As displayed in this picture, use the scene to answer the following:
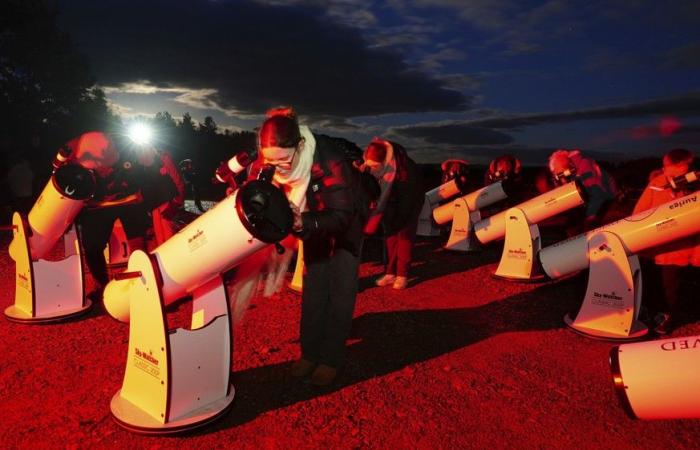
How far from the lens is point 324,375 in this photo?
408cm

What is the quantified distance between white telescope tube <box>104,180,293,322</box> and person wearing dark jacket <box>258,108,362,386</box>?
7.6 inches

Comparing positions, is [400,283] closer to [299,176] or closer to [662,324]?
[662,324]

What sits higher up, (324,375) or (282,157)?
(282,157)

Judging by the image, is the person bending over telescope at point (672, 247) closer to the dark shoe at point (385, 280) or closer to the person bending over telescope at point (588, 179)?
the person bending over telescope at point (588, 179)

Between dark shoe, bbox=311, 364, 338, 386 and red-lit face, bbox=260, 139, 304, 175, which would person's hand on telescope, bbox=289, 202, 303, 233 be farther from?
dark shoe, bbox=311, 364, 338, 386

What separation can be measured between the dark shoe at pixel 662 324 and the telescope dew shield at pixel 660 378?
3.56 meters

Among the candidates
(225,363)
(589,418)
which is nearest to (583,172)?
(589,418)

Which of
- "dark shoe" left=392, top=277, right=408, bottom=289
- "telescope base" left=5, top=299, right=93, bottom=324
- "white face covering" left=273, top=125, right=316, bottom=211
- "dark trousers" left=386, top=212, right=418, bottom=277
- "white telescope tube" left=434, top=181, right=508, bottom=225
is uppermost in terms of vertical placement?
"white face covering" left=273, top=125, right=316, bottom=211

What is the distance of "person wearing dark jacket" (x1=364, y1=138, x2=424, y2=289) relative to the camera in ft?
20.9

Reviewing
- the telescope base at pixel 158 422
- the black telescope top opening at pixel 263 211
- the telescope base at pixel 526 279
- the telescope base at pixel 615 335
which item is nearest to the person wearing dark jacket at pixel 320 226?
the black telescope top opening at pixel 263 211

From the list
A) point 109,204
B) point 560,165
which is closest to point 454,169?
point 560,165

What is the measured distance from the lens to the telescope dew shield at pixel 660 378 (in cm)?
220

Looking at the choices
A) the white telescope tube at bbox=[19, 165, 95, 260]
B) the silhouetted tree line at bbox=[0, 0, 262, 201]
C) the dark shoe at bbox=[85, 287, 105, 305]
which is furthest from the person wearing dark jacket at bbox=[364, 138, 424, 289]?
the silhouetted tree line at bbox=[0, 0, 262, 201]

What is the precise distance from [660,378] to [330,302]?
2540 millimetres
